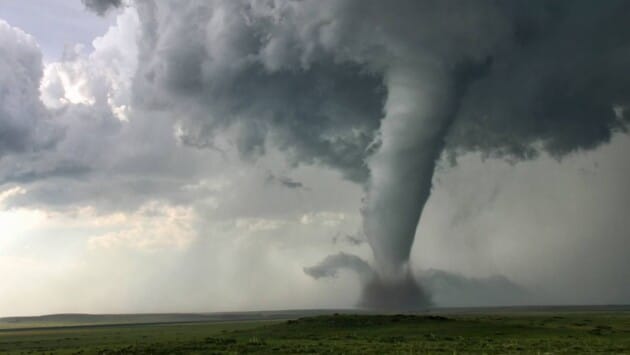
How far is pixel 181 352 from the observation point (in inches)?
2756

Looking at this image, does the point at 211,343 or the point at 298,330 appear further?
the point at 298,330

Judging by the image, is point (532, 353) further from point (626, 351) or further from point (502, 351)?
point (626, 351)

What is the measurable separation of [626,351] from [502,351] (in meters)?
12.2

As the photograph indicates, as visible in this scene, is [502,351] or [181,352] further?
[181,352]

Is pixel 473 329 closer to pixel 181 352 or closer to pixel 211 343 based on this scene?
pixel 211 343

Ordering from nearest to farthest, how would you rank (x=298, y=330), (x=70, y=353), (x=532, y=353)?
(x=532, y=353) → (x=70, y=353) → (x=298, y=330)

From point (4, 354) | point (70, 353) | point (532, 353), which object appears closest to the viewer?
point (532, 353)

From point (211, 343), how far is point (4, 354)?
1212 inches

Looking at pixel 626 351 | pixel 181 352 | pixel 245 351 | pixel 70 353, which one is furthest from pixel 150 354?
pixel 626 351

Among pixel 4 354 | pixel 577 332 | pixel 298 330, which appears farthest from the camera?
pixel 298 330

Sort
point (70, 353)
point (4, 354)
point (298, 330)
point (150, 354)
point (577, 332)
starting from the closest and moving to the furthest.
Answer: point (150, 354)
point (70, 353)
point (4, 354)
point (577, 332)
point (298, 330)

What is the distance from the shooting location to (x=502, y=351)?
206 feet

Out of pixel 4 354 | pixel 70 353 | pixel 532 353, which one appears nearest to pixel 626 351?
pixel 532 353

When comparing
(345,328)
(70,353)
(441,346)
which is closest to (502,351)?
(441,346)
